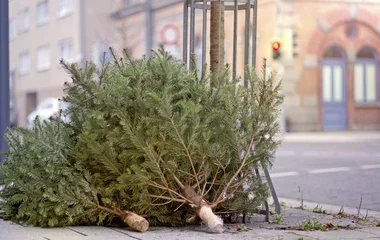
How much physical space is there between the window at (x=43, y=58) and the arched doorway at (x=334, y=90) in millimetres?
16727

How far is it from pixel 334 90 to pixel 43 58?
1785 centimetres

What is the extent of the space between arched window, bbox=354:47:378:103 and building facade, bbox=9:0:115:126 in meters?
11.6

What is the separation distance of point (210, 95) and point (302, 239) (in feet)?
4.62

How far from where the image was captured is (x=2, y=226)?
20.3ft

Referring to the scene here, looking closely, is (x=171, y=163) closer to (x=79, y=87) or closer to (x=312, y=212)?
(x=79, y=87)

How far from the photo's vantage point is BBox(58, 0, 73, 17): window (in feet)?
120

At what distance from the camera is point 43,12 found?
39219 mm

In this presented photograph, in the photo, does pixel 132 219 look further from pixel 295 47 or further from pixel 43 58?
pixel 43 58

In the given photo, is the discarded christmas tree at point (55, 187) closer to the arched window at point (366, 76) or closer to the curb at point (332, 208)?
the curb at point (332, 208)

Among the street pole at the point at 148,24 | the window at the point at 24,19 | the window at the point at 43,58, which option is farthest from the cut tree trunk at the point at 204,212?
the window at the point at 24,19

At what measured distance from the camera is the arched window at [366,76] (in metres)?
28.9

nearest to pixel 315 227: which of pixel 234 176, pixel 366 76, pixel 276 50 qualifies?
pixel 234 176

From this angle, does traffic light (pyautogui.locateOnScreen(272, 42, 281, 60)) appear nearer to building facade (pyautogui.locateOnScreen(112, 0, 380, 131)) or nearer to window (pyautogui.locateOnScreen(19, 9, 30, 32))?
building facade (pyautogui.locateOnScreen(112, 0, 380, 131))

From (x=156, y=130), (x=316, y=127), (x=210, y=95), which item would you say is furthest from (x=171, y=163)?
(x=316, y=127)
